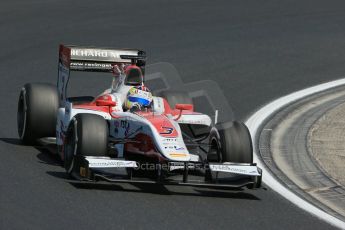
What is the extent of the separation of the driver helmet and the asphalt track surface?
1.22m

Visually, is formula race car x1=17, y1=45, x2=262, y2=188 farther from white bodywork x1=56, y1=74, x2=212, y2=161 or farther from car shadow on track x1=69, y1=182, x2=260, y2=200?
car shadow on track x1=69, y1=182, x2=260, y2=200

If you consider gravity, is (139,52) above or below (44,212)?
above

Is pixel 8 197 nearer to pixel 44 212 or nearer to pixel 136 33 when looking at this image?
pixel 44 212

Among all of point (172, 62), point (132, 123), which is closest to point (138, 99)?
point (132, 123)

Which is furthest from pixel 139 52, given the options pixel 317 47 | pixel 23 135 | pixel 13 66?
pixel 317 47

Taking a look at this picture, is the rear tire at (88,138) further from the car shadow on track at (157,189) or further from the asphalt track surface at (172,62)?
the asphalt track surface at (172,62)

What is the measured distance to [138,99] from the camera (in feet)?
42.4

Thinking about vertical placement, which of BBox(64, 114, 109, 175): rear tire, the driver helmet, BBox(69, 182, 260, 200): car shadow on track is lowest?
BBox(69, 182, 260, 200): car shadow on track

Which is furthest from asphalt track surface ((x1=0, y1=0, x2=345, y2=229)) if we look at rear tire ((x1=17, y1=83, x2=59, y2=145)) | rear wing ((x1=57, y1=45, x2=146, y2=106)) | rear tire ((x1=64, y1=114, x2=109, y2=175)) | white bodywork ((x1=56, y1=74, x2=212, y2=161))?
rear wing ((x1=57, y1=45, x2=146, y2=106))

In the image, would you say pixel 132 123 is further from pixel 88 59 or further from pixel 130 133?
pixel 88 59

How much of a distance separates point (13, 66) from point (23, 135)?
21.5ft

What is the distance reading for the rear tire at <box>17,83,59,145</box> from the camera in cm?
1365

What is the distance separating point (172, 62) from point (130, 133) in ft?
28.0

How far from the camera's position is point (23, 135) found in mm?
13742
